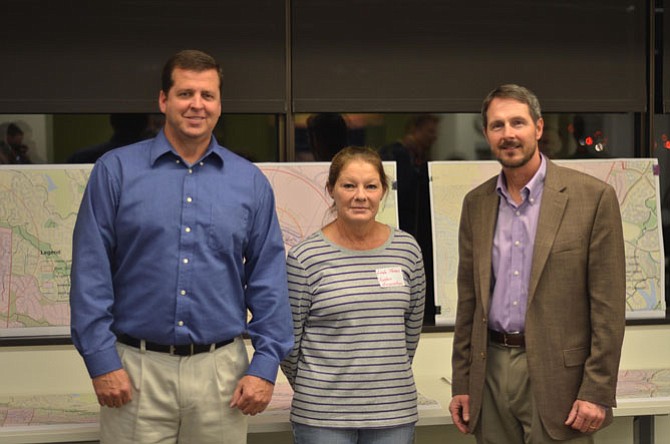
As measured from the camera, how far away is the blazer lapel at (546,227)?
274cm

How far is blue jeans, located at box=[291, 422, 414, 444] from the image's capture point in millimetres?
2855

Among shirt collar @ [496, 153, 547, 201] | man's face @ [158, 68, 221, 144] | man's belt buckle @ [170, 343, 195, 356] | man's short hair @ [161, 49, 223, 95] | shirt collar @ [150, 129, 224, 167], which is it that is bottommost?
man's belt buckle @ [170, 343, 195, 356]

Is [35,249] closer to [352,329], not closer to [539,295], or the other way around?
[352,329]

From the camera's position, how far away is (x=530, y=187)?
2.83 meters

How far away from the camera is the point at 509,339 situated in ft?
9.25

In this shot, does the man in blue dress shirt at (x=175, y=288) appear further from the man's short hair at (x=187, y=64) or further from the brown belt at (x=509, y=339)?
the brown belt at (x=509, y=339)

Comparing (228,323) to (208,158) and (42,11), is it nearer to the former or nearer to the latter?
(208,158)

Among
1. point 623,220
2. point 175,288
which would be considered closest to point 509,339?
point 175,288

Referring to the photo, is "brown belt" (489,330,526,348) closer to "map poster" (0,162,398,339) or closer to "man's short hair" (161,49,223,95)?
"man's short hair" (161,49,223,95)

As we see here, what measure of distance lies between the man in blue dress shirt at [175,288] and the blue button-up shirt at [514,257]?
672 mm

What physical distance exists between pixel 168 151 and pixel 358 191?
2.00ft

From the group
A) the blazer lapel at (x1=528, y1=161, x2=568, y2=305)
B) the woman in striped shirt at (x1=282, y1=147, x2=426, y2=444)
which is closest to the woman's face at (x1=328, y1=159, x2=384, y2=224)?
the woman in striped shirt at (x1=282, y1=147, x2=426, y2=444)

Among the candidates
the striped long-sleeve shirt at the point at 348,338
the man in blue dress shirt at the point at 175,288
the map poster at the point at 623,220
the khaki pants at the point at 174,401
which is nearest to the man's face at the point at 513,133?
the striped long-sleeve shirt at the point at 348,338

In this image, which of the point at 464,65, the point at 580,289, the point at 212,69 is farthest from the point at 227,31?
the point at 580,289
